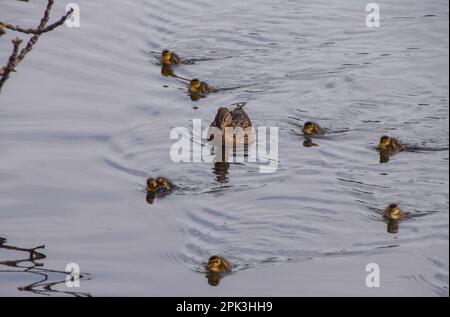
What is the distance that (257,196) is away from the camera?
11.9 metres

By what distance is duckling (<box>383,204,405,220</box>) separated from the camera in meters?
11.0

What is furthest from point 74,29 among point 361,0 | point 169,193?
point 169,193

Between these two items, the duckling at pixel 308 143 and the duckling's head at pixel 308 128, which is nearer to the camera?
the duckling at pixel 308 143

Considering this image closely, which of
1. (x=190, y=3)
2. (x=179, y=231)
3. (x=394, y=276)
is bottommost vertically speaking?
(x=394, y=276)

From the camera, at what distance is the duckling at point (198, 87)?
1561cm

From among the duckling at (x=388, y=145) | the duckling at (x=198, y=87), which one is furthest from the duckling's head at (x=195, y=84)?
the duckling at (x=388, y=145)

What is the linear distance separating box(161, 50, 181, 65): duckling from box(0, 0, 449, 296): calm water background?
0.18m

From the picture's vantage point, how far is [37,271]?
9.84 metres

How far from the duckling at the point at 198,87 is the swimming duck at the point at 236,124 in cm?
132

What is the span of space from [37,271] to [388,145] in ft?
17.5

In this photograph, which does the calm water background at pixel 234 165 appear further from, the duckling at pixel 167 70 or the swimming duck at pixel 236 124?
the swimming duck at pixel 236 124

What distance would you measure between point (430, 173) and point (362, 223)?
1921 millimetres

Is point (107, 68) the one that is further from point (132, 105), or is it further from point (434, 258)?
point (434, 258)

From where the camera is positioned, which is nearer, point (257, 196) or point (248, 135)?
point (257, 196)
